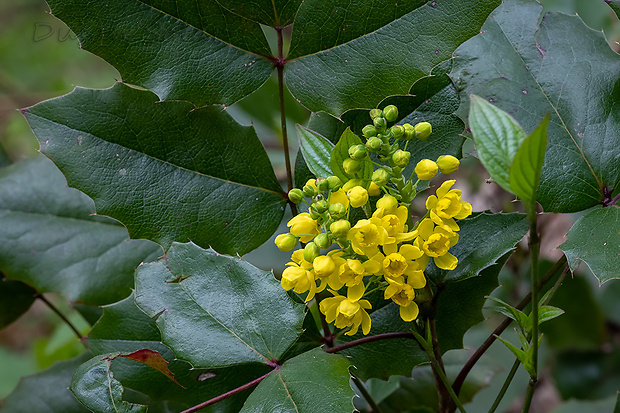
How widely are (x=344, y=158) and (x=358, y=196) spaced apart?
78 millimetres

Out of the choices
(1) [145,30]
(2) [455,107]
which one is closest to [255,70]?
(1) [145,30]

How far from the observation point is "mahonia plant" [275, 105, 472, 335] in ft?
2.47

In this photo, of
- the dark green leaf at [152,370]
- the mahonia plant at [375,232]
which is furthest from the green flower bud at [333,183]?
the dark green leaf at [152,370]

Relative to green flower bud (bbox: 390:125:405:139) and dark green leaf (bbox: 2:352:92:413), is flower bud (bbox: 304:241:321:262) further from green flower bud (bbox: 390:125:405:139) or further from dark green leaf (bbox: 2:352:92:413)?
dark green leaf (bbox: 2:352:92:413)

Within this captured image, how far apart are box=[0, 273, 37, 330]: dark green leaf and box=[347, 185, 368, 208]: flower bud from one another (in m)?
1.07

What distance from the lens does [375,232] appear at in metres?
0.74

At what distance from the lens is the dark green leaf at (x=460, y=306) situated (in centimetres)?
97

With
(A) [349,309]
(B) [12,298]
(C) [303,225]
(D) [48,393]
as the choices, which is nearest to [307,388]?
(A) [349,309]

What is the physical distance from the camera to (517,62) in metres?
0.98

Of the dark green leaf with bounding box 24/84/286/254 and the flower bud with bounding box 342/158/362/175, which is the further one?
the dark green leaf with bounding box 24/84/286/254

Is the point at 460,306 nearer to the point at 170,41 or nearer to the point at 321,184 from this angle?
the point at 321,184

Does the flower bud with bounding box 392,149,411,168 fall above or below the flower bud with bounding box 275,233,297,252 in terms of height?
above

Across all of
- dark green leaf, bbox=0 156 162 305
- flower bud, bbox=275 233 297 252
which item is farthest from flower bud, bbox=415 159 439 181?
dark green leaf, bbox=0 156 162 305

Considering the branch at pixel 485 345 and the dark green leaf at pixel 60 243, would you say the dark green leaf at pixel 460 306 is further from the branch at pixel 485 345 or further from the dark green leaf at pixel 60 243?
the dark green leaf at pixel 60 243
